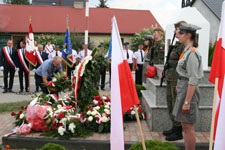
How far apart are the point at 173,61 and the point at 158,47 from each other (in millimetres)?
1961

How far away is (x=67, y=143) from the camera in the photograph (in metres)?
4.86

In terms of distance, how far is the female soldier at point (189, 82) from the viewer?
358 centimetres

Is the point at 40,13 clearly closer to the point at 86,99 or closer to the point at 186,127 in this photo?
the point at 86,99

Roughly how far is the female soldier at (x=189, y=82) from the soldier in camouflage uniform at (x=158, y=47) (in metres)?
2.58

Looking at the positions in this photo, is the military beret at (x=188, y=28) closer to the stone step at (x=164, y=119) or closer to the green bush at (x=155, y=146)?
the green bush at (x=155, y=146)

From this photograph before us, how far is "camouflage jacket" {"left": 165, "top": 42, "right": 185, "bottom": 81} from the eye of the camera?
15.6ft

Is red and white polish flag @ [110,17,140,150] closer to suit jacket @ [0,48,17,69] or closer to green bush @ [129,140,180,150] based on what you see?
green bush @ [129,140,180,150]

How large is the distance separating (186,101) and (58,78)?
3.67 meters

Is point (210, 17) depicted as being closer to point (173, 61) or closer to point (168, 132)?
point (173, 61)

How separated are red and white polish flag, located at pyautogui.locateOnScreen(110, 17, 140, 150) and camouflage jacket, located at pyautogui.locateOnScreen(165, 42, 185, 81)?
202 centimetres

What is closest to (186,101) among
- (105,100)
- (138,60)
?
(105,100)

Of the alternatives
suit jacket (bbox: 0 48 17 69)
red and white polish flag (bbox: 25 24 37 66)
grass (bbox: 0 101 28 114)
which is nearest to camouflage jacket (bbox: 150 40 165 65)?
grass (bbox: 0 101 28 114)

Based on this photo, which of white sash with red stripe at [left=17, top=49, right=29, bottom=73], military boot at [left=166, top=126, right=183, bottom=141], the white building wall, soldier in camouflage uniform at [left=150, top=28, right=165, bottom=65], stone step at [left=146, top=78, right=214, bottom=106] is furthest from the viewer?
white sash with red stripe at [left=17, top=49, right=29, bottom=73]

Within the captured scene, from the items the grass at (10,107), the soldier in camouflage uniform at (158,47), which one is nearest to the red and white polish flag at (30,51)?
the grass at (10,107)
